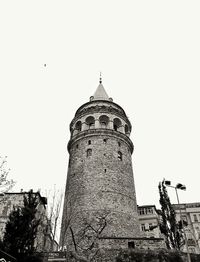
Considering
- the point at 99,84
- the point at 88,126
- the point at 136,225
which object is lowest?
the point at 136,225

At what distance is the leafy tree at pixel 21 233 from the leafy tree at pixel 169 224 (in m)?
11.2

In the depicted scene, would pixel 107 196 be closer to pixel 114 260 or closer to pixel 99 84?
pixel 114 260

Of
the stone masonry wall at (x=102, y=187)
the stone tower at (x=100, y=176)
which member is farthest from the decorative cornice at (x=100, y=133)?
the stone masonry wall at (x=102, y=187)

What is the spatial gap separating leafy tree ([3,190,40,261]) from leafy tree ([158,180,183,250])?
11151mm

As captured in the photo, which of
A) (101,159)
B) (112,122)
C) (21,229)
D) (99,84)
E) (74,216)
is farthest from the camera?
Result: (99,84)

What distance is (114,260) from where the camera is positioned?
55.7ft

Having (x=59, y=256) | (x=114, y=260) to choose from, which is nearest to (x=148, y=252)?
(x=114, y=260)

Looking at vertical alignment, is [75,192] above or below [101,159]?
below

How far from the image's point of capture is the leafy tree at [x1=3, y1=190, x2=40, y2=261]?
13.2m

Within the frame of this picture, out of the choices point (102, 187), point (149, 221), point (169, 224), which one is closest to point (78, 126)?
point (102, 187)

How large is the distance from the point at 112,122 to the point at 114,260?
14155mm

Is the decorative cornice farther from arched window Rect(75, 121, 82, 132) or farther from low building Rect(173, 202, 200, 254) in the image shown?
low building Rect(173, 202, 200, 254)

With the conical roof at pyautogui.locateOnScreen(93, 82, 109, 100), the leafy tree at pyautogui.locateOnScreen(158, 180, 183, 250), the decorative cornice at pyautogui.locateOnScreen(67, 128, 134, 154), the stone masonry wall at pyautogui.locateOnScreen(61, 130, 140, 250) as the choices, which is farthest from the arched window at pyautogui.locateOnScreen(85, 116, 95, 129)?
the leafy tree at pyautogui.locateOnScreen(158, 180, 183, 250)

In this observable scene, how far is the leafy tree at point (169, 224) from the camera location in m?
20.9
